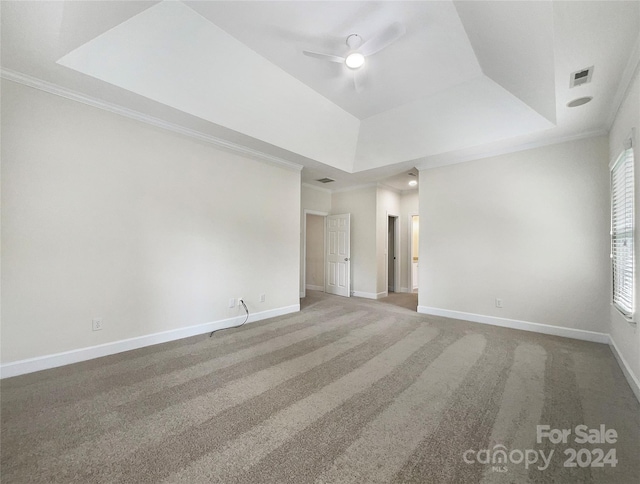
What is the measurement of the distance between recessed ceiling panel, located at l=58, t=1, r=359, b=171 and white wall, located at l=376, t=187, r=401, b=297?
9.00 ft

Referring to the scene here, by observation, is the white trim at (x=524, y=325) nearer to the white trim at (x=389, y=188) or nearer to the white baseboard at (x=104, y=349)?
the white trim at (x=389, y=188)

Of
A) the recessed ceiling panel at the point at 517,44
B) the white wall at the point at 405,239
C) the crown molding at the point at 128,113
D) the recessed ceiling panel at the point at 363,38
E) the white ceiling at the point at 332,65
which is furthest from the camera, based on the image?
the white wall at the point at 405,239

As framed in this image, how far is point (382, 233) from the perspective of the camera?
6543 millimetres

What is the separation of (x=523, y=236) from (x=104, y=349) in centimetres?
576

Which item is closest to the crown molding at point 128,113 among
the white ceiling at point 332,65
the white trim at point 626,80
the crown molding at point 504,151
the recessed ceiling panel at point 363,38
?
the white ceiling at point 332,65

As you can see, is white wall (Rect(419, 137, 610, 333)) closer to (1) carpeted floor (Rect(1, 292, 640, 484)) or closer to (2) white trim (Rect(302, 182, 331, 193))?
(1) carpeted floor (Rect(1, 292, 640, 484))

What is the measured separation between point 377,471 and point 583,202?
4268 millimetres

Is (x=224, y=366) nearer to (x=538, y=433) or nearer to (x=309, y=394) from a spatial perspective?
(x=309, y=394)

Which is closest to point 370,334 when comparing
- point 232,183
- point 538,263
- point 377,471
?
point 377,471

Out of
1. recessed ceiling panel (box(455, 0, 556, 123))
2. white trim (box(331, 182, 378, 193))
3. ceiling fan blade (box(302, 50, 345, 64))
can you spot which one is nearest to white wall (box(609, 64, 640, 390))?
recessed ceiling panel (box(455, 0, 556, 123))

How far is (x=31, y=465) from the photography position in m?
1.47

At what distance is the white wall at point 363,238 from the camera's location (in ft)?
20.9

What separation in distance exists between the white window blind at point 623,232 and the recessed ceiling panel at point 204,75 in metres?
3.41

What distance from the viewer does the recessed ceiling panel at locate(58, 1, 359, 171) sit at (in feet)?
7.84
